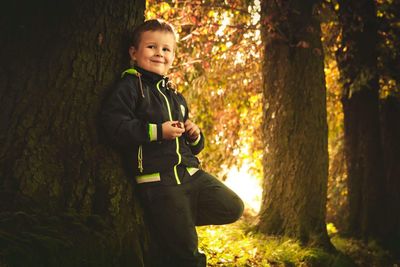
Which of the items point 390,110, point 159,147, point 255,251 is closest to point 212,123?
point 390,110

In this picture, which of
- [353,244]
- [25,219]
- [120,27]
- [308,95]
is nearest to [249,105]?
A: [308,95]

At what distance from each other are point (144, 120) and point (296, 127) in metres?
3.33

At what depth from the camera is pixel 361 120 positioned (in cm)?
800

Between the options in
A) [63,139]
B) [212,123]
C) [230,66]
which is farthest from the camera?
[212,123]

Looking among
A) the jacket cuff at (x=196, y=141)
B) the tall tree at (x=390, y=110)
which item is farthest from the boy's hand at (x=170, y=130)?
the tall tree at (x=390, y=110)

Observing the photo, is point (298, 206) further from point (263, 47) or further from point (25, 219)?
point (25, 219)

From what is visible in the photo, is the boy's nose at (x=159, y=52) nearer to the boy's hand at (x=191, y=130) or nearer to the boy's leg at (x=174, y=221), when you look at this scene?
the boy's hand at (x=191, y=130)

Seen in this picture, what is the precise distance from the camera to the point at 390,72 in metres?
7.88

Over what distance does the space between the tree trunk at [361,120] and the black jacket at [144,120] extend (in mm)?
5059

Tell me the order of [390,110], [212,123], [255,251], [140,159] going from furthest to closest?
[390,110] → [212,123] → [255,251] → [140,159]

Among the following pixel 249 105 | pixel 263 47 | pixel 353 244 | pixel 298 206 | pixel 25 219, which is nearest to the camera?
pixel 25 219

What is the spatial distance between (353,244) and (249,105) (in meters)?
2.88

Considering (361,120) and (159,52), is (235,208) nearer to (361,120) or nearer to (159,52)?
(159,52)

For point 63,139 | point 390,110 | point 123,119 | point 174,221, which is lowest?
point 174,221
